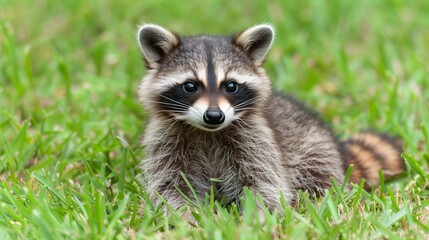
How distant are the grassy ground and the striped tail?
12cm

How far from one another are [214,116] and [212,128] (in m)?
0.16

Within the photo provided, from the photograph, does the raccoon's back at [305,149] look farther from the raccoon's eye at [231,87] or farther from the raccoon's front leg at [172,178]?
the raccoon's front leg at [172,178]

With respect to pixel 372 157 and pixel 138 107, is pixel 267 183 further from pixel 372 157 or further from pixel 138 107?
pixel 138 107

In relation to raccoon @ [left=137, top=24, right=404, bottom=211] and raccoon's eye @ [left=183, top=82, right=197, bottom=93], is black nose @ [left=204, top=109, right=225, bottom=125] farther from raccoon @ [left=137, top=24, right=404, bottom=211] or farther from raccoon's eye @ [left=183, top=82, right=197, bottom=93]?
raccoon's eye @ [left=183, top=82, right=197, bottom=93]

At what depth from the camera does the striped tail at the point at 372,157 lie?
600 centimetres

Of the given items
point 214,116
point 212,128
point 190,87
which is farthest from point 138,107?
point 214,116

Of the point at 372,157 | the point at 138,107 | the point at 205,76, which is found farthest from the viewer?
the point at 138,107

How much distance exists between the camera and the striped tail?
600 cm

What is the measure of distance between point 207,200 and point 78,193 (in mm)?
840

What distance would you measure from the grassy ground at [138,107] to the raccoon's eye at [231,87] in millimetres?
734

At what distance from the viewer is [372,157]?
6168mm

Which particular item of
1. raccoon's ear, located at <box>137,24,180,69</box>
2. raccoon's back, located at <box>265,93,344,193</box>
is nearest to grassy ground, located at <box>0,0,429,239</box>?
raccoon's back, located at <box>265,93,344,193</box>

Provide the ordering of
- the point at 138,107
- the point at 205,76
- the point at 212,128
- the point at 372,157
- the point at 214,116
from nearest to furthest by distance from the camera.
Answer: the point at 214,116 → the point at 212,128 → the point at 205,76 → the point at 372,157 → the point at 138,107

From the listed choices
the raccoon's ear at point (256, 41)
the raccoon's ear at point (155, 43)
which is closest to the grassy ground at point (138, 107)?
the raccoon's ear at point (155, 43)
